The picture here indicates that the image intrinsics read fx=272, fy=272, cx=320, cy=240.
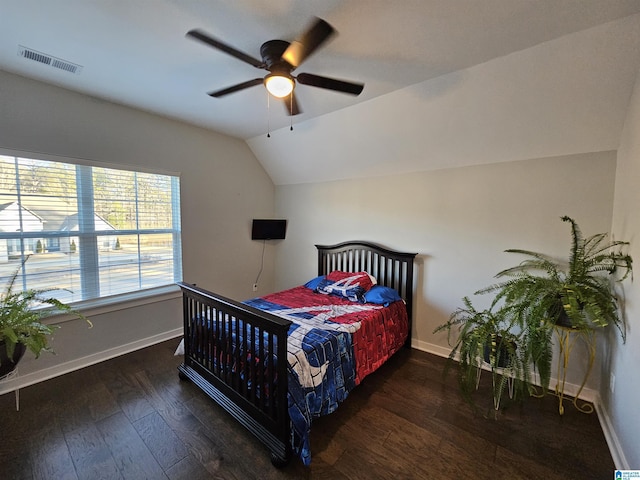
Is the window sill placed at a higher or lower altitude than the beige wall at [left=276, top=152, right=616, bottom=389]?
lower

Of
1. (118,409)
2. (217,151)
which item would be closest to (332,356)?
(118,409)

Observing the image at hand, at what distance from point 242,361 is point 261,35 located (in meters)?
2.23

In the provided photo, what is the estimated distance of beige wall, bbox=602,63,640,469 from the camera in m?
1.57

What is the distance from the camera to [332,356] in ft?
6.67

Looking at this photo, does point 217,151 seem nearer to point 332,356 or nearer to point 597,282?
point 332,356

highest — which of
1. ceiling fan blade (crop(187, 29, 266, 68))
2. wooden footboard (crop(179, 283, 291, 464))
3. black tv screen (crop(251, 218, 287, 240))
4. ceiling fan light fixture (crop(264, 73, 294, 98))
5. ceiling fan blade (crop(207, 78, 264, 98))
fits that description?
ceiling fan blade (crop(187, 29, 266, 68))

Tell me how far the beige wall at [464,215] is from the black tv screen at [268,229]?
736 mm

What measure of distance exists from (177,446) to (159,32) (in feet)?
8.85

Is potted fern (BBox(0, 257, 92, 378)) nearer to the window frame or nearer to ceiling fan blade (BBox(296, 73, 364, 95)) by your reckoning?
the window frame

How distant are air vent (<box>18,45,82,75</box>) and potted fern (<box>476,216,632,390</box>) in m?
3.90

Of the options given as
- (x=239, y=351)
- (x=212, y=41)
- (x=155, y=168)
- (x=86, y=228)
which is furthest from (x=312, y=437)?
(x=155, y=168)

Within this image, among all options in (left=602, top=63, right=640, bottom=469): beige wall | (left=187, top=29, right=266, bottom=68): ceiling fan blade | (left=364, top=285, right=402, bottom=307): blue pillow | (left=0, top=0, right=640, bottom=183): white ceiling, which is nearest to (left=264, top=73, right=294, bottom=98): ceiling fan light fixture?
(left=187, top=29, right=266, bottom=68): ceiling fan blade

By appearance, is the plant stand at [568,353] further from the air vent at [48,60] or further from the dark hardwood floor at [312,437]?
the air vent at [48,60]

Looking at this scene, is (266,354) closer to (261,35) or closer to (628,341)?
(261,35)
